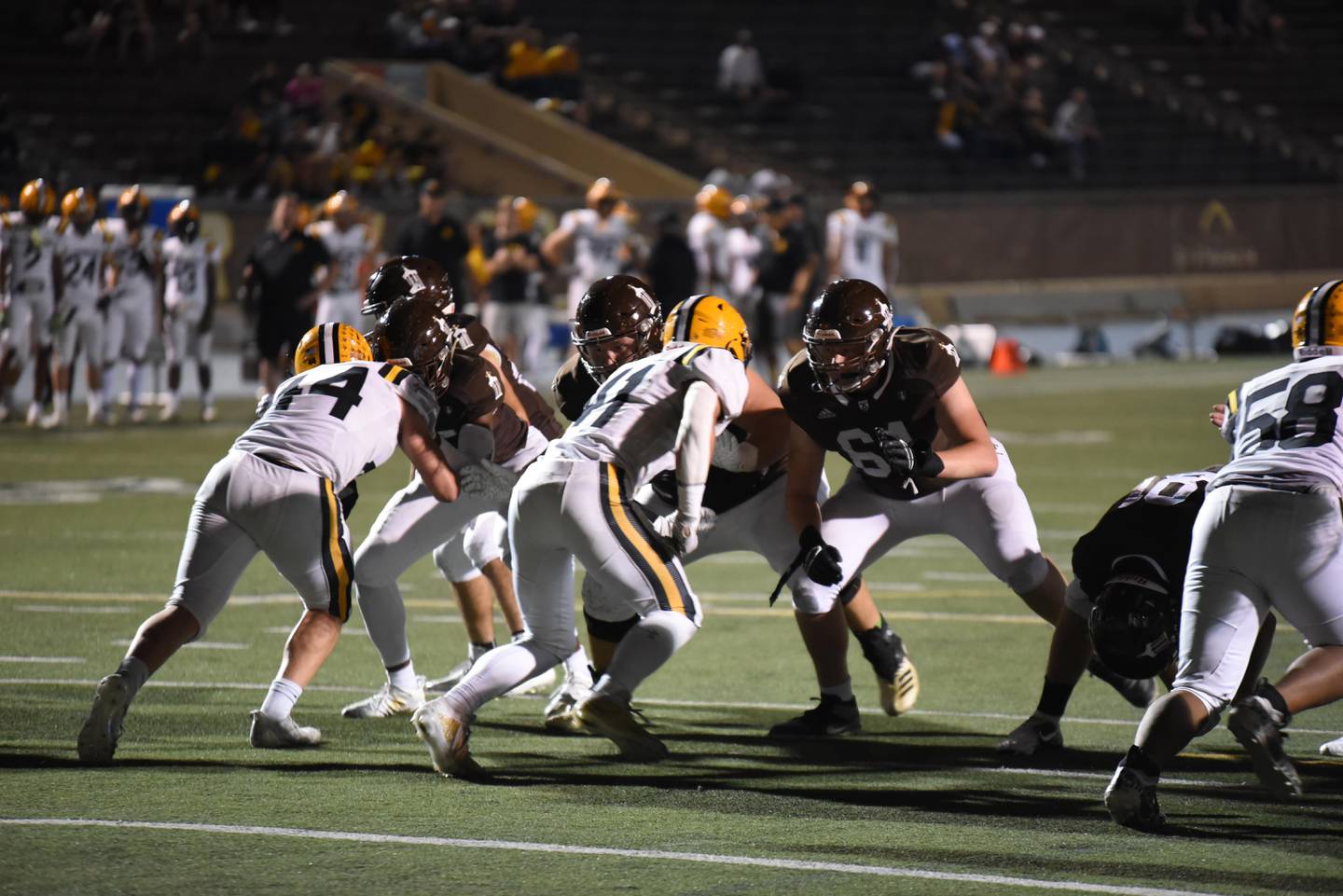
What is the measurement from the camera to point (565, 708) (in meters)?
6.68

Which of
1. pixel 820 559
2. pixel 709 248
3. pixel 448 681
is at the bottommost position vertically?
pixel 709 248

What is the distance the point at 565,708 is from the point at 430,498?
2.70 feet

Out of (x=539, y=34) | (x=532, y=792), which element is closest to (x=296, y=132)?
(x=539, y=34)

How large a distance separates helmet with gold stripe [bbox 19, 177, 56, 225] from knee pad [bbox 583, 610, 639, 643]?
467 inches

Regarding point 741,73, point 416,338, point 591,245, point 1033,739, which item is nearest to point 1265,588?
point 1033,739

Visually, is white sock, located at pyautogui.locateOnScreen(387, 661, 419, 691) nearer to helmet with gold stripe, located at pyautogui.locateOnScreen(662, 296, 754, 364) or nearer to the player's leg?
the player's leg

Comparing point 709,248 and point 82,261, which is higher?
point 82,261

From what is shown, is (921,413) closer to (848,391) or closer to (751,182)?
(848,391)

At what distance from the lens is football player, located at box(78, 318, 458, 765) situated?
19.7 ft

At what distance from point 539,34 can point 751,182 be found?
4717mm

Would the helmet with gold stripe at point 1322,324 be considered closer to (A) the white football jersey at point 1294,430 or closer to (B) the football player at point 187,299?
(A) the white football jersey at point 1294,430

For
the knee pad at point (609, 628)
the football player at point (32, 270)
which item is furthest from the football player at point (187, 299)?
the knee pad at point (609, 628)

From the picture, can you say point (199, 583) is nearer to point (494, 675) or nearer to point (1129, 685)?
point (494, 675)

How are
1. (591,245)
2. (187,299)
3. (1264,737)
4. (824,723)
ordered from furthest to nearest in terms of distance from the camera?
(591,245)
(187,299)
(824,723)
(1264,737)
